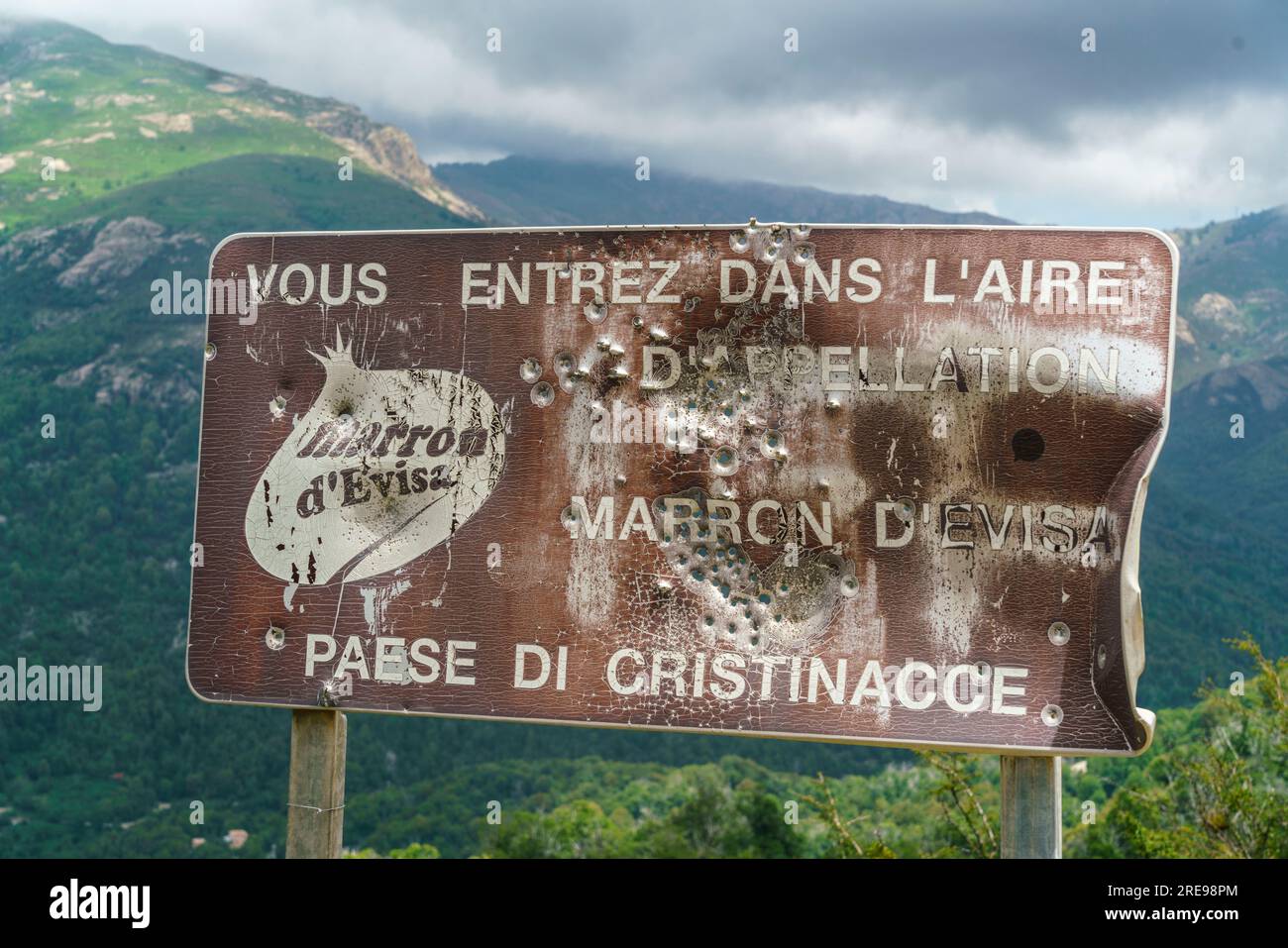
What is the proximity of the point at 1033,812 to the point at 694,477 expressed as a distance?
1.34 m

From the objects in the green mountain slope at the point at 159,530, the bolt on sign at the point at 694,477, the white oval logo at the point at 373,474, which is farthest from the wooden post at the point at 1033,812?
the green mountain slope at the point at 159,530

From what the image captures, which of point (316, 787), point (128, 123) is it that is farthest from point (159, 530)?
point (128, 123)

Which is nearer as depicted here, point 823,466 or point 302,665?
point 823,466

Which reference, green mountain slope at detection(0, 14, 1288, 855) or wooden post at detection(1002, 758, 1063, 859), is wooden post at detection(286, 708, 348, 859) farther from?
green mountain slope at detection(0, 14, 1288, 855)

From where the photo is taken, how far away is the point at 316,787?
3514 millimetres

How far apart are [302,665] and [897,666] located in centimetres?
182

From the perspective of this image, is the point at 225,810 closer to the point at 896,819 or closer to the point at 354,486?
the point at 896,819

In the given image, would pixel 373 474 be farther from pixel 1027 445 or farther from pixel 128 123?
pixel 128 123

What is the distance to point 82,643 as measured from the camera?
68.6 meters

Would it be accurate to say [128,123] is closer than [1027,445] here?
No

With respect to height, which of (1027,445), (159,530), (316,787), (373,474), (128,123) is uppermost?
(128,123)

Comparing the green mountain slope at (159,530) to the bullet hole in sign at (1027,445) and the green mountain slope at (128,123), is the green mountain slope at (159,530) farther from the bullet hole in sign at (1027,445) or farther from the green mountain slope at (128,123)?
the bullet hole in sign at (1027,445)

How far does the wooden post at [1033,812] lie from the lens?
3.12 m

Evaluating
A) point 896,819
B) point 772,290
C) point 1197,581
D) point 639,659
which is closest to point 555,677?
point 639,659
